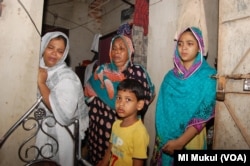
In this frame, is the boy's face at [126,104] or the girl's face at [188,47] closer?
the boy's face at [126,104]

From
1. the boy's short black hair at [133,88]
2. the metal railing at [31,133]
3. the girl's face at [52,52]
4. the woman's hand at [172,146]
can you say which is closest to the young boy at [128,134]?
the boy's short black hair at [133,88]

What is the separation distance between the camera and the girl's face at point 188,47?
2.46 m

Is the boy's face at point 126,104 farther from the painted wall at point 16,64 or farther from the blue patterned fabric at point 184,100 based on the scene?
the painted wall at point 16,64

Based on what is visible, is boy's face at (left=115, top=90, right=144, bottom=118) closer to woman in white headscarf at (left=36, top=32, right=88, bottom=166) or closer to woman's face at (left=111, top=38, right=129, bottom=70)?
woman in white headscarf at (left=36, top=32, right=88, bottom=166)

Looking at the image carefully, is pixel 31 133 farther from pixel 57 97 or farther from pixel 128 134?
pixel 128 134

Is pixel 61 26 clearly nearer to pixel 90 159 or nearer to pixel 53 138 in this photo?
pixel 90 159

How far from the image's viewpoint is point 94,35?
7902 mm

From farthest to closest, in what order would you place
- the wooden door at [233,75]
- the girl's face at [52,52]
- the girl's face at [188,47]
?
the girl's face at [52,52]
the girl's face at [188,47]
the wooden door at [233,75]

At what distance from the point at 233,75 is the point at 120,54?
1.39 meters

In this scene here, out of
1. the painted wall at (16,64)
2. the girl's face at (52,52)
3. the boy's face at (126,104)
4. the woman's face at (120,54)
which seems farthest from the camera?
the woman's face at (120,54)

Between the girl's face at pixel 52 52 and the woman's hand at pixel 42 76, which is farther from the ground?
the girl's face at pixel 52 52

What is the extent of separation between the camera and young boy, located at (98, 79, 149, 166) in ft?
7.14

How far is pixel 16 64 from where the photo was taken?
82.1 inches

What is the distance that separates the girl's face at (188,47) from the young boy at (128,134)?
1.89 ft
